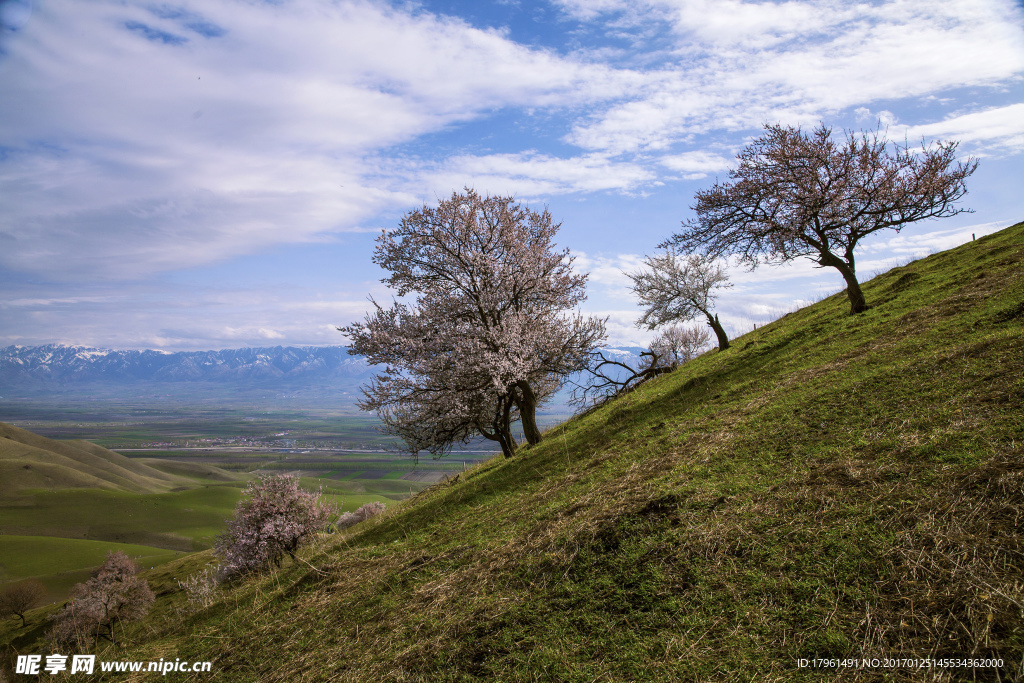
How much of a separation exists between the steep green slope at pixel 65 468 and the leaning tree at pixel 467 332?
534ft

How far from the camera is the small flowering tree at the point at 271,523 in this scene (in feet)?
114

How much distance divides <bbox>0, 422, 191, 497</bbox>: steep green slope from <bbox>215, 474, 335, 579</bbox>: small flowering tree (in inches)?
5461

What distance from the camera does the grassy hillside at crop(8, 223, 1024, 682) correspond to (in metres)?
4.43

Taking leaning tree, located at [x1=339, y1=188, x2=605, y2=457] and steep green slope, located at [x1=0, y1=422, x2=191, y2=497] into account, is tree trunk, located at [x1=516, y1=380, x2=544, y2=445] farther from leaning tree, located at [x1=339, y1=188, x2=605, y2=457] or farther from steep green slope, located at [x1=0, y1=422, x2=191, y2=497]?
steep green slope, located at [x1=0, y1=422, x2=191, y2=497]

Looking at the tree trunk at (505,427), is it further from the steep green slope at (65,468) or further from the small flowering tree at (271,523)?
the steep green slope at (65,468)

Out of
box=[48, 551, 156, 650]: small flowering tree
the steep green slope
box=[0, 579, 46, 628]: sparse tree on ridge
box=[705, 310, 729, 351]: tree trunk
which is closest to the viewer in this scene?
box=[705, 310, 729, 351]: tree trunk

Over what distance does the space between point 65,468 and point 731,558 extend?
197m

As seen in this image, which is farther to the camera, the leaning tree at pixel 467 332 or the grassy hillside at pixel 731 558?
the leaning tree at pixel 467 332

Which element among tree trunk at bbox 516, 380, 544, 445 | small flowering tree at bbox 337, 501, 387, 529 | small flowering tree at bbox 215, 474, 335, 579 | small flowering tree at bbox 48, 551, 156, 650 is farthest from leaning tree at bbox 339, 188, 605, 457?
small flowering tree at bbox 48, 551, 156, 650

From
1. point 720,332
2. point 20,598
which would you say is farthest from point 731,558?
point 20,598

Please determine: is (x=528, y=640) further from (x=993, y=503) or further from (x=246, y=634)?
(x=246, y=634)

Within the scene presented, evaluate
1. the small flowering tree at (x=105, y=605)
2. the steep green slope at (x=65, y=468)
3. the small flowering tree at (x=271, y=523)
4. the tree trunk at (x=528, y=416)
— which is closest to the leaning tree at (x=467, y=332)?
the tree trunk at (x=528, y=416)

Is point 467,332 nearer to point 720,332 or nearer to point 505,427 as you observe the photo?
point 505,427

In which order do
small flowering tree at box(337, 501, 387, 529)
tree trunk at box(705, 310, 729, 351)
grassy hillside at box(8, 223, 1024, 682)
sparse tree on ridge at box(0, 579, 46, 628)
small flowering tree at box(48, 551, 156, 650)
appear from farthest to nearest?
sparse tree on ridge at box(0, 579, 46, 628) < small flowering tree at box(337, 501, 387, 529) < small flowering tree at box(48, 551, 156, 650) < tree trunk at box(705, 310, 729, 351) < grassy hillside at box(8, 223, 1024, 682)
